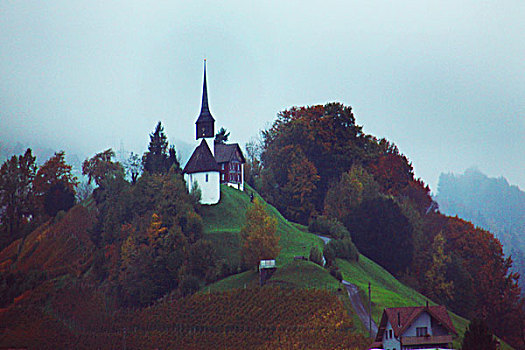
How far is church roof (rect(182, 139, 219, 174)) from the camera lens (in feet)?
205

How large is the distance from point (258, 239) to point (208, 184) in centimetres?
1432

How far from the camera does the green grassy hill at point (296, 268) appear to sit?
46844 millimetres

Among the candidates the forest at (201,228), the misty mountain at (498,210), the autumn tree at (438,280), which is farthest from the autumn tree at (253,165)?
the misty mountain at (498,210)

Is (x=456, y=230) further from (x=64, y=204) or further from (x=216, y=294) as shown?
(x=64, y=204)

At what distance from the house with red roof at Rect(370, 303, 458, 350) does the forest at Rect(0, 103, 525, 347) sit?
7.47 feet

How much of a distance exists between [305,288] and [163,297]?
12033 mm

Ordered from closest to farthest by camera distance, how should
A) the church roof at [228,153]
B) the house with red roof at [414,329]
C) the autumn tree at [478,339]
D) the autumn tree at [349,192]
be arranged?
the autumn tree at [478,339] → the house with red roof at [414,329] → the church roof at [228,153] → the autumn tree at [349,192]

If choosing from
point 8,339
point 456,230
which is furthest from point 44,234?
point 456,230

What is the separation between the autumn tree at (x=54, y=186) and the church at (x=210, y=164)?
13.8 metres

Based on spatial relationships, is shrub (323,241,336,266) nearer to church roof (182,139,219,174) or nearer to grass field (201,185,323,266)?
grass field (201,185,323,266)

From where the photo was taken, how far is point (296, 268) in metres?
48.4

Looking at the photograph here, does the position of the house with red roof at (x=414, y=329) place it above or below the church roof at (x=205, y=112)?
below

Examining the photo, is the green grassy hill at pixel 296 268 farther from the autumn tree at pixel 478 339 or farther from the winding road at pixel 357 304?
the autumn tree at pixel 478 339

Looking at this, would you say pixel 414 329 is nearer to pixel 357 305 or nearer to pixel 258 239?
pixel 357 305
